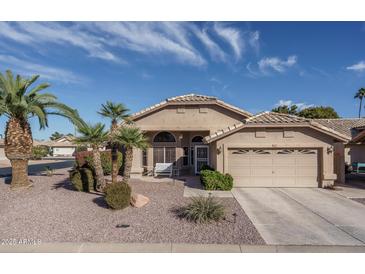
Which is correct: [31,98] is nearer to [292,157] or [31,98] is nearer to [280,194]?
[280,194]

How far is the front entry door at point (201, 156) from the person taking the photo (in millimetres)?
17078

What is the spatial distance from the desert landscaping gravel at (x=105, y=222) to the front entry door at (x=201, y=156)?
276 inches

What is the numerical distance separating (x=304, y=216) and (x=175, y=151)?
35.3 ft

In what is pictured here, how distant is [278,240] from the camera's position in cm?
575

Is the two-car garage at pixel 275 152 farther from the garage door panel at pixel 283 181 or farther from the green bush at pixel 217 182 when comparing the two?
the green bush at pixel 217 182

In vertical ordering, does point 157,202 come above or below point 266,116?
below

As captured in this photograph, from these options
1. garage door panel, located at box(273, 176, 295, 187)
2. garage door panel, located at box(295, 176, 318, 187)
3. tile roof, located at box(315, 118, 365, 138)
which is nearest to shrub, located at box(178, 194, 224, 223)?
garage door panel, located at box(273, 176, 295, 187)

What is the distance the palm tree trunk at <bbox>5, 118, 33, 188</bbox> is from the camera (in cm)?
1145

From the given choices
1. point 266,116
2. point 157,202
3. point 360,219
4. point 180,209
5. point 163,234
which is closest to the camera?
point 163,234

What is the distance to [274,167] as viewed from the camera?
41.2 ft

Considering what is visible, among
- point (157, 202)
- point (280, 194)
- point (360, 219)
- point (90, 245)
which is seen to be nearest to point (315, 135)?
point (280, 194)

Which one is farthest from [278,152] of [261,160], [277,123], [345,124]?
[345,124]

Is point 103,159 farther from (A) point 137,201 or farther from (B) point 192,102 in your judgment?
(A) point 137,201

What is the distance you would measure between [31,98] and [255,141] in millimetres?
13037
